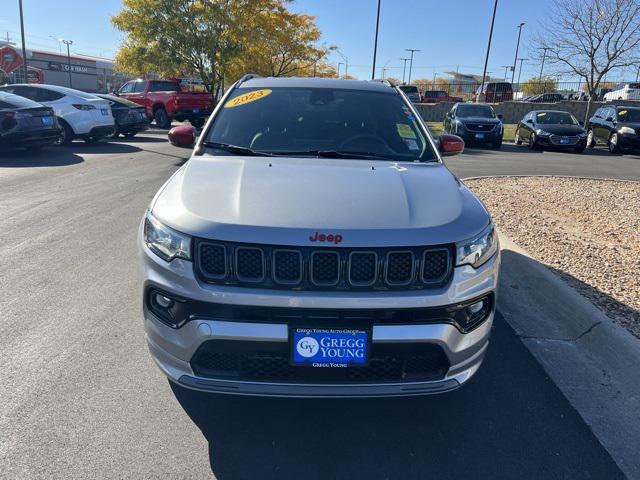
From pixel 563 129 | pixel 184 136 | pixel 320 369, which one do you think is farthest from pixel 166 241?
pixel 563 129

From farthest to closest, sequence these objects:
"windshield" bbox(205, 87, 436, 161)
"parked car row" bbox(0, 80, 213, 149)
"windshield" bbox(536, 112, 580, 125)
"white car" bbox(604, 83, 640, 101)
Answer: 1. "white car" bbox(604, 83, 640, 101)
2. "windshield" bbox(536, 112, 580, 125)
3. "parked car row" bbox(0, 80, 213, 149)
4. "windshield" bbox(205, 87, 436, 161)

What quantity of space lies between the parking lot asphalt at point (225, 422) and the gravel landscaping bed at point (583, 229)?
124cm

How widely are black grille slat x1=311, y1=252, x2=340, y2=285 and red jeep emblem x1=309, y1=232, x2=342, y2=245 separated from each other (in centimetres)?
6

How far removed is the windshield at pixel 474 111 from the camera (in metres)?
19.6

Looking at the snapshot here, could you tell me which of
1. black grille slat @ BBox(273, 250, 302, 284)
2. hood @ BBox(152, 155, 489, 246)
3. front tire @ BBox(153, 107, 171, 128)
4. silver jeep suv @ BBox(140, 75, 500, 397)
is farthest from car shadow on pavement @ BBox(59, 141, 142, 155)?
black grille slat @ BBox(273, 250, 302, 284)

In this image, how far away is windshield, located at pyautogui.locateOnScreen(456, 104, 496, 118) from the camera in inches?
770

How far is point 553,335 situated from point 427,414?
1.49 m

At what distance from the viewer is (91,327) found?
3730mm

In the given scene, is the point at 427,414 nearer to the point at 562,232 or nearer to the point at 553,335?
the point at 553,335

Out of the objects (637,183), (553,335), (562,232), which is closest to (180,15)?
(637,183)

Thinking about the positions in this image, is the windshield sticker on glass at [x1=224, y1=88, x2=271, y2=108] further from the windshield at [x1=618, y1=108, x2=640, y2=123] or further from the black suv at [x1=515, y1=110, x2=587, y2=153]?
the windshield at [x1=618, y1=108, x2=640, y2=123]

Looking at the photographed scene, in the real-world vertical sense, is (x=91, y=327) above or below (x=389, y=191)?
below

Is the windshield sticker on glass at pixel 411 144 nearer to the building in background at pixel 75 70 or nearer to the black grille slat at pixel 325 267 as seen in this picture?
the black grille slat at pixel 325 267

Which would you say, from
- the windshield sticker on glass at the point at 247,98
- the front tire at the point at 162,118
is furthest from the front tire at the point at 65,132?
the windshield sticker on glass at the point at 247,98
